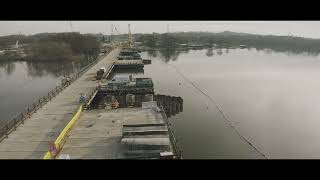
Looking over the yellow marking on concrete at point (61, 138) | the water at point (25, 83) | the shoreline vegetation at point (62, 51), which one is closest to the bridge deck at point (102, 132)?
the yellow marking on concrete at point (61, 138)

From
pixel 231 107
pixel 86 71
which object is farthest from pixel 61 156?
pixel 86 71

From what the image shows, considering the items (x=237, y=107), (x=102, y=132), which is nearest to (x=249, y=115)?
(x=237, y=107)

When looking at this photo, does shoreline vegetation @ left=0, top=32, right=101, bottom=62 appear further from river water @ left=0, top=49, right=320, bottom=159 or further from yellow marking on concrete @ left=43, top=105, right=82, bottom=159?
yellow marking on concrete @ left=43, top=105, right=82, bottom=159

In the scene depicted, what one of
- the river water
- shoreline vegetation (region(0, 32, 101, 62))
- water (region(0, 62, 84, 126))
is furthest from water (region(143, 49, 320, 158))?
shoreline vegetation (region(0, 32, 101, 62))

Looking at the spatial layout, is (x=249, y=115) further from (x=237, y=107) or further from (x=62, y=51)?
(x=62, y=51)

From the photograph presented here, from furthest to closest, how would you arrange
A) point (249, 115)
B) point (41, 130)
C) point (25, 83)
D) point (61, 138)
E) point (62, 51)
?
→ point (62, 51) < point (25, 83) < point (249, 115) < point (41, 130) < point (61, 138)
